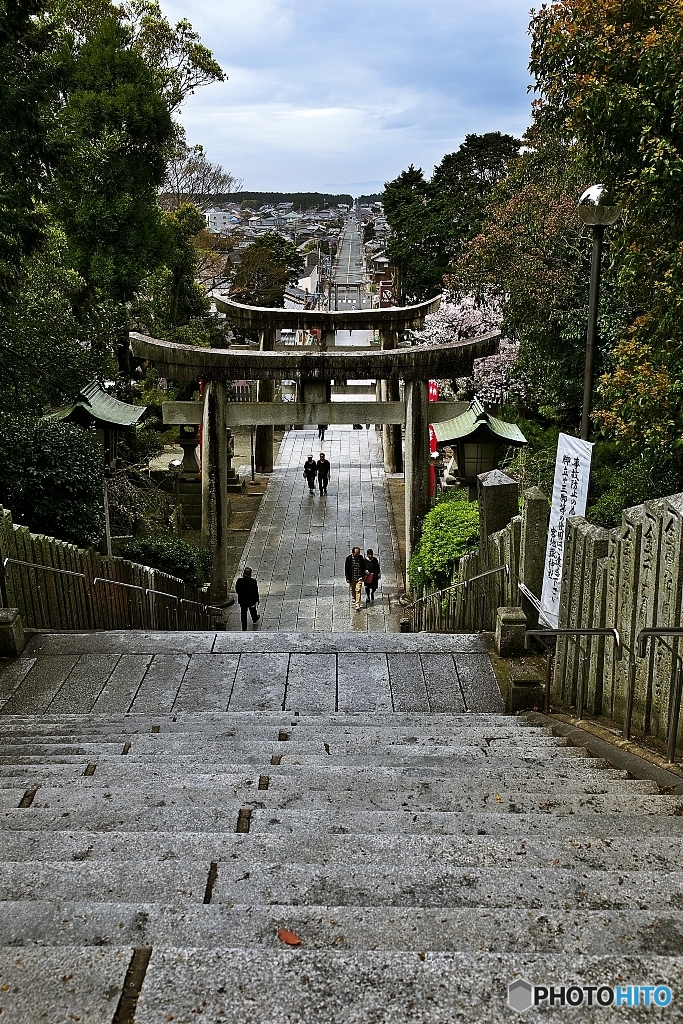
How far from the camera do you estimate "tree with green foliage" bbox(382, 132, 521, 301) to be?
34000 mm

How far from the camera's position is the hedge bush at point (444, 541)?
12.9 m

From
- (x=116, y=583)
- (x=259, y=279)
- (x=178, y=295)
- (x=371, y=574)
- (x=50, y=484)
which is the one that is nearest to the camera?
(x=116, y=583)

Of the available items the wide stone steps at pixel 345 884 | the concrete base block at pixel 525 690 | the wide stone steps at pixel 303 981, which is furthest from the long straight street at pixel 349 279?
the wide stone steps at pixel 303 981

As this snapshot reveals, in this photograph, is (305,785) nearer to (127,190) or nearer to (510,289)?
(510,289)

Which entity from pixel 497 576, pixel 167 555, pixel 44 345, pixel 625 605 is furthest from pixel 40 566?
pixel 44 345

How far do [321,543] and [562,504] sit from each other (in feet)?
41.2

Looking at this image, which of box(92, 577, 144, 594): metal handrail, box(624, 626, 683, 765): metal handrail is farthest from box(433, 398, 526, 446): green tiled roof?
box(624, 626, 683, 765): metal handrail

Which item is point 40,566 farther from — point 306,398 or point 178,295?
point 178,295

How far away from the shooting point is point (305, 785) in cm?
471

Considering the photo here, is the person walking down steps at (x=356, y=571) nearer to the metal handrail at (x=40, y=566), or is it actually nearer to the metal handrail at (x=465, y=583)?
the metal handrail at (x=465, y=583)

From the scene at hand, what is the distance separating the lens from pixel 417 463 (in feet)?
52.3

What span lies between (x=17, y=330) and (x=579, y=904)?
51.1ft

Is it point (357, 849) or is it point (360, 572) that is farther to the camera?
point (360, 572)

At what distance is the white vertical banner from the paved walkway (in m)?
7.45
